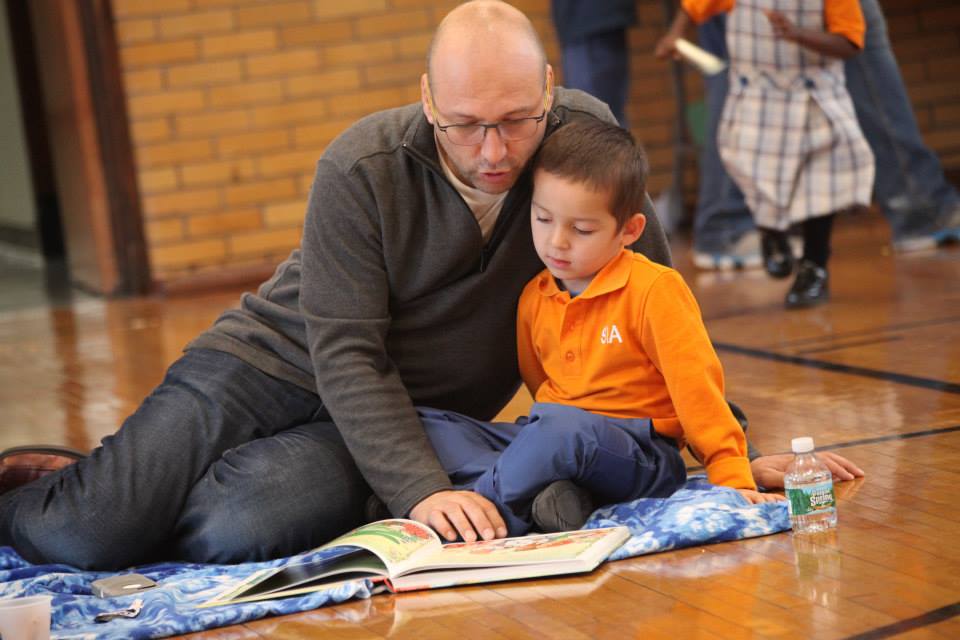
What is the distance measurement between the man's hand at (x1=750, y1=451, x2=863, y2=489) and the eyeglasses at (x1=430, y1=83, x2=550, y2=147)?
0.59 meters

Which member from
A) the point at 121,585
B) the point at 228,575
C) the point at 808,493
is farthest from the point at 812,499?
the point at 121,585

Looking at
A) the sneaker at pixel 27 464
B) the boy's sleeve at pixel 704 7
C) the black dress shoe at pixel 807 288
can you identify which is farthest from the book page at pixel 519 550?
the boy's sleeve at pixel 704 7

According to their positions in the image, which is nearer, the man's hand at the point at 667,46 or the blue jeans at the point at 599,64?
the man's hand at the point at 667,46

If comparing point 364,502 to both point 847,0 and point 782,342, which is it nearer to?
point 782,342

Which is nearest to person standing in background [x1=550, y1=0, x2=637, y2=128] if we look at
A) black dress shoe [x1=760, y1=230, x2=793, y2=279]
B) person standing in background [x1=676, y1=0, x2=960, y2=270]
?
person standing in background [x1=676, y1=0, x2=960, y2=270]

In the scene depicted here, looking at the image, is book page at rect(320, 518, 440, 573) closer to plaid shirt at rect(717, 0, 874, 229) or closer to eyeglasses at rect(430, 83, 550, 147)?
eyeglasses at rect(430, 83, 550, 147)

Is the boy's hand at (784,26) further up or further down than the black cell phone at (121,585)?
further up

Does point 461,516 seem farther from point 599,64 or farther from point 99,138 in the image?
point 99,138

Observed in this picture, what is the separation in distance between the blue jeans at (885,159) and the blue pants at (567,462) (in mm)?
2770

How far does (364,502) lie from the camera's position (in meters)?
2.05

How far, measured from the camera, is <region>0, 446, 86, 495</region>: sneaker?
2234mm

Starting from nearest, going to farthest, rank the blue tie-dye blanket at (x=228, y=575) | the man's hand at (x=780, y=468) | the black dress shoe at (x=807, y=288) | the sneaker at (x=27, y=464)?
the blue tie-dye blanket at (x=228, y=575) → the man's hand at (x=780, y=468) → the sneaker at (x=27, y=464) → the black dress shoe at (x=807, y=288)

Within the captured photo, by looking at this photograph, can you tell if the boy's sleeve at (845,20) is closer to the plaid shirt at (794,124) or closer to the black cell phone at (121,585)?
the plaid shirt at (794,124)

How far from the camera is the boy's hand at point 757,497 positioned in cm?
190
